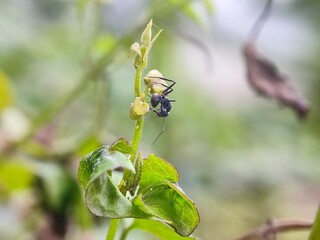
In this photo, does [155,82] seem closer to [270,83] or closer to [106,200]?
[106,200]

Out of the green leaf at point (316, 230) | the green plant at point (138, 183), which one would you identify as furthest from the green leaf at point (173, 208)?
the green leaf at point (316, 230)

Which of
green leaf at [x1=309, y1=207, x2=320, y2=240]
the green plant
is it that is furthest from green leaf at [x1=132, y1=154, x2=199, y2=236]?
green leaf at [x1=309, y1=207, x2=320, y2=240]

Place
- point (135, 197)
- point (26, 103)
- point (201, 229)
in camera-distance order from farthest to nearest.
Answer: point (26, 103) < point (201, 229) < point (135, 197)

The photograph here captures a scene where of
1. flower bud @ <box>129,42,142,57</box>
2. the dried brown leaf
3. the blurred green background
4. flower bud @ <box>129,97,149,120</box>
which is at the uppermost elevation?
flower bud @ <box>129,42,142,57</box>

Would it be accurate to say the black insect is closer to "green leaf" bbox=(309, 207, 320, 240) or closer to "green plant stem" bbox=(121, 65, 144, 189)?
"green plant stem" bbox=(121, 65, 144, 189)

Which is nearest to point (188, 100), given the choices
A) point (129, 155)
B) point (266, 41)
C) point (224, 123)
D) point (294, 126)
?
point (224, 123)

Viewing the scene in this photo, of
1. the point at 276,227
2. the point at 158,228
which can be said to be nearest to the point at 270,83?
the point at 276,227

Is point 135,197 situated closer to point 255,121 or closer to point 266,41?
point 255,121
